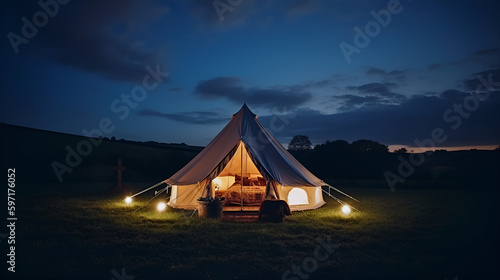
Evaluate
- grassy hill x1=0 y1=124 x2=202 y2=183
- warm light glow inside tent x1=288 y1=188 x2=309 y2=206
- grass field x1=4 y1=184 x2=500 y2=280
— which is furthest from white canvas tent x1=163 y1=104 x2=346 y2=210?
grassy hill x1=0 y1=124 x2=202 y2=183

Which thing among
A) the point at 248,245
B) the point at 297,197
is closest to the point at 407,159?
the point at 297,197

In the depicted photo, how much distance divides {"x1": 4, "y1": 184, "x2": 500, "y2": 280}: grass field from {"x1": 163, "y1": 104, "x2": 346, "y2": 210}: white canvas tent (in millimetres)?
722

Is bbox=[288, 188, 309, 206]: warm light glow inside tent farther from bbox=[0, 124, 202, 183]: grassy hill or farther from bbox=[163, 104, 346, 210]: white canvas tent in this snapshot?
bbox=[0, 124, 202, 183]: grassy hill

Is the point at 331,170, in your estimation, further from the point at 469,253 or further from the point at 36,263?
the point at 36,263

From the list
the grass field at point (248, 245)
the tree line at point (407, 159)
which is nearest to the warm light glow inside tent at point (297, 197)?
the grass field at point (248, 245)

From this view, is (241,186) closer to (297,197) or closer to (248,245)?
(297,197)

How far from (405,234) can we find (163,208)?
5971 mm

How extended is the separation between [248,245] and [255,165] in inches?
155

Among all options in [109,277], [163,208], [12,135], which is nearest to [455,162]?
[163,208]

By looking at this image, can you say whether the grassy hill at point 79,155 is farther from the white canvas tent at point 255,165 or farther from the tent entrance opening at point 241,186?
the white canvas tent at point 255,165

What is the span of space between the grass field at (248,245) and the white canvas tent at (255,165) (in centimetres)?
72

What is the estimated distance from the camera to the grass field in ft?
13.6

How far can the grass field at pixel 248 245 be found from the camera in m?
4.14

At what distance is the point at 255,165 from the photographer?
920 centimetres
